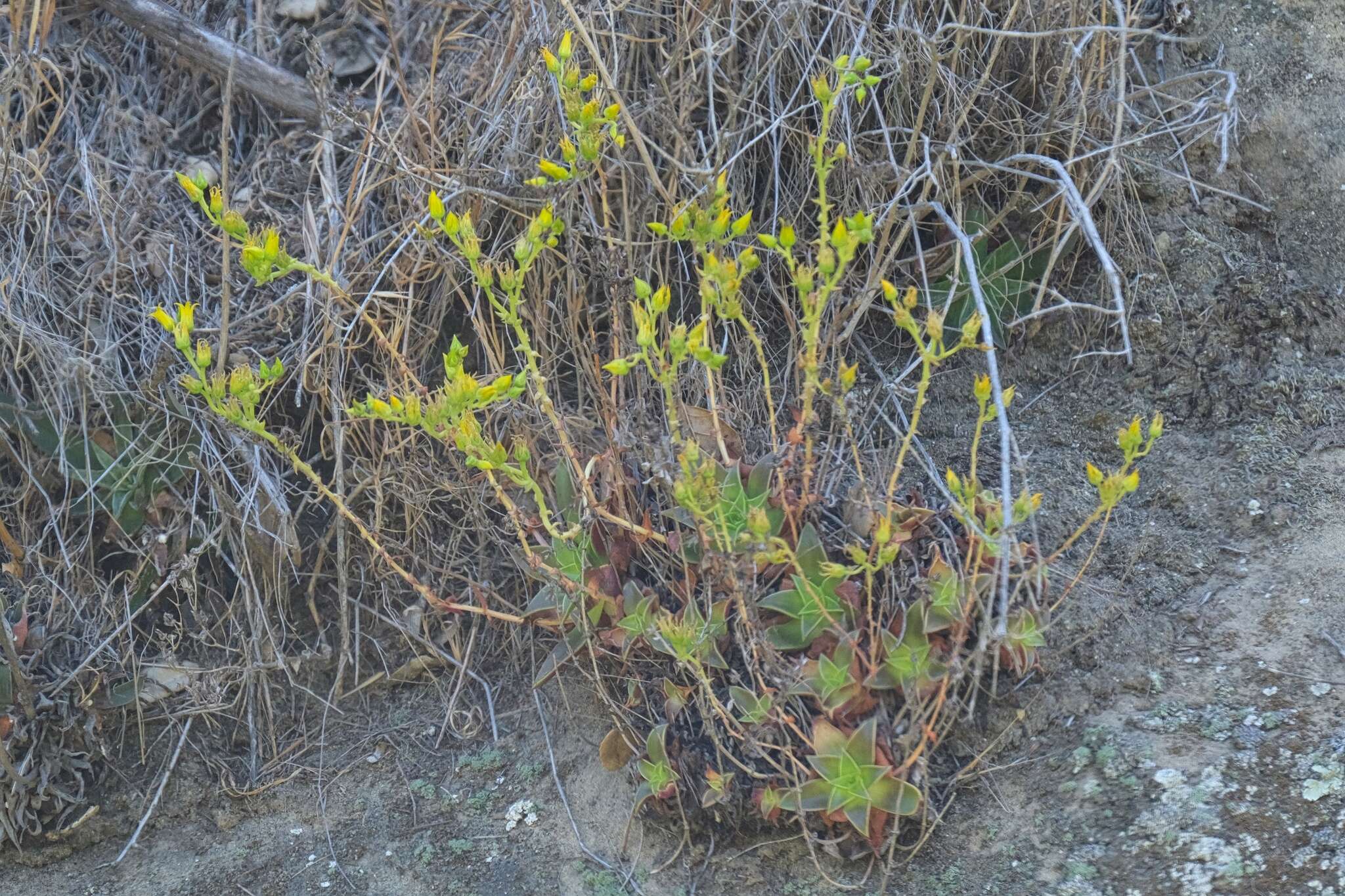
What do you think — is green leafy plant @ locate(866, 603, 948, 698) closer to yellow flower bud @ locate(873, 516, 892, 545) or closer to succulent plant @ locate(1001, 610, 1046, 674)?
succulent plant @ locate(1001, 610, 1046, 674)

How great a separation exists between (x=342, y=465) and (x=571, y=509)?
60 cm

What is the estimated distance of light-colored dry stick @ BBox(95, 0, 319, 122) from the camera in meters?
3.05

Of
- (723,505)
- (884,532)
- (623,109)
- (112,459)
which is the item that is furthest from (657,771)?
(112,459)

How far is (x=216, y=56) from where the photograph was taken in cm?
309

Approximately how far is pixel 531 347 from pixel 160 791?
1.23m

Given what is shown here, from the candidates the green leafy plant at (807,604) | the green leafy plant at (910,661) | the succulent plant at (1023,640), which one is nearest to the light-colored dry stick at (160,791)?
the green leafy plant at (807,604)

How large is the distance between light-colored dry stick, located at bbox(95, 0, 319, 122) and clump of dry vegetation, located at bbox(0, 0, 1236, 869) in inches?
6.5

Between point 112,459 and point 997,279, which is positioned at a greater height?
point 997,279

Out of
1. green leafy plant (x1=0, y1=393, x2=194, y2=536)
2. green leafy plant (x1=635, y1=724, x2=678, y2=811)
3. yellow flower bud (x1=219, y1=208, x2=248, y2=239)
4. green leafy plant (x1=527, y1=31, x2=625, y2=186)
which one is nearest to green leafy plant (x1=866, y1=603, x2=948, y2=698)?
green leafy plant (x1=635, y1=724, x2=678, y2=811)

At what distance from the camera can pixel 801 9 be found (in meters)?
2.64

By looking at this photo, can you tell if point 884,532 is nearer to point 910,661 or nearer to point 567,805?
point 910,661

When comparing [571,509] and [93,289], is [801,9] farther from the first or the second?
[93,289]

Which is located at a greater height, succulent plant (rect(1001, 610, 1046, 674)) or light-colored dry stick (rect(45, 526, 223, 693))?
succulent plant (rect(1001, 610, 1046, 674))

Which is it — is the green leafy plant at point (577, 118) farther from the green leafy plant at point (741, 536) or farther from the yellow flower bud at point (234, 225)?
the yellow flower bud at point (234, 225)
